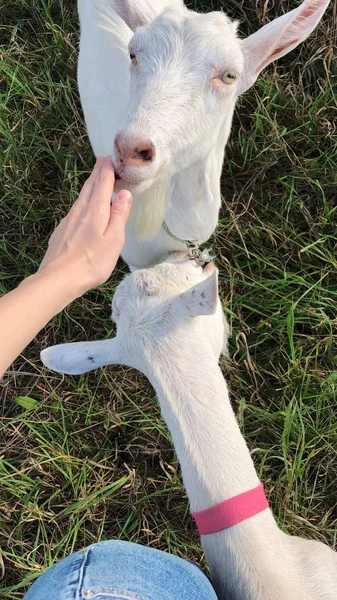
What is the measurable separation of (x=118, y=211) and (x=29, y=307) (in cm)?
47

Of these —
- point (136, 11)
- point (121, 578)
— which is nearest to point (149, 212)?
point (136, 11)

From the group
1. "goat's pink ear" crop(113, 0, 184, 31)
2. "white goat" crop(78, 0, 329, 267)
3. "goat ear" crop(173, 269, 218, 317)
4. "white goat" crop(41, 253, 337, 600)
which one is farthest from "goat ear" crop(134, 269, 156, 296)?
"goat's pink ear" crop(113, 0, 184, 31)

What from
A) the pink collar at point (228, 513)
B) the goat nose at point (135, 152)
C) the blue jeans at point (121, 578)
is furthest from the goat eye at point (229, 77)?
the blue jeans at point (121, 578)

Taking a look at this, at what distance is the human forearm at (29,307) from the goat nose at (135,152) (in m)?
0.44

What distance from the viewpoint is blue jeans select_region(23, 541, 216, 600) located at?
2.19m

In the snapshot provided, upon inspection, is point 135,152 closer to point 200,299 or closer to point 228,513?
point 200,299

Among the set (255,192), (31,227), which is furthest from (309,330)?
(31,227)

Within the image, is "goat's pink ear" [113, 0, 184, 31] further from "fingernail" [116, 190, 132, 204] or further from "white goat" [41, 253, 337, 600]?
"white goat" [41, 253, 337, 600]

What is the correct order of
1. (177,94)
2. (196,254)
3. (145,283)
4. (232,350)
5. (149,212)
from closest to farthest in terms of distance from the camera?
(177,94), (145,283), (149,212), (196,254), (232,350)

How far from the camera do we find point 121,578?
2246 millimetres

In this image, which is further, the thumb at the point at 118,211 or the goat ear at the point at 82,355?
the goat ear at the point at 82,355

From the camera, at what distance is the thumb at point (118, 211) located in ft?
7.02

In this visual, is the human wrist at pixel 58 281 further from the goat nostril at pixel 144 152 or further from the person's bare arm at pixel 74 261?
the goat nostril at pixel 144 152

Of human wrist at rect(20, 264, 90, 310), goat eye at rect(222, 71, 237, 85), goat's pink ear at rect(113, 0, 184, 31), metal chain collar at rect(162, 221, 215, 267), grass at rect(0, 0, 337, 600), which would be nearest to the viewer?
human wrist at rect(20, 264, 90, 310)
